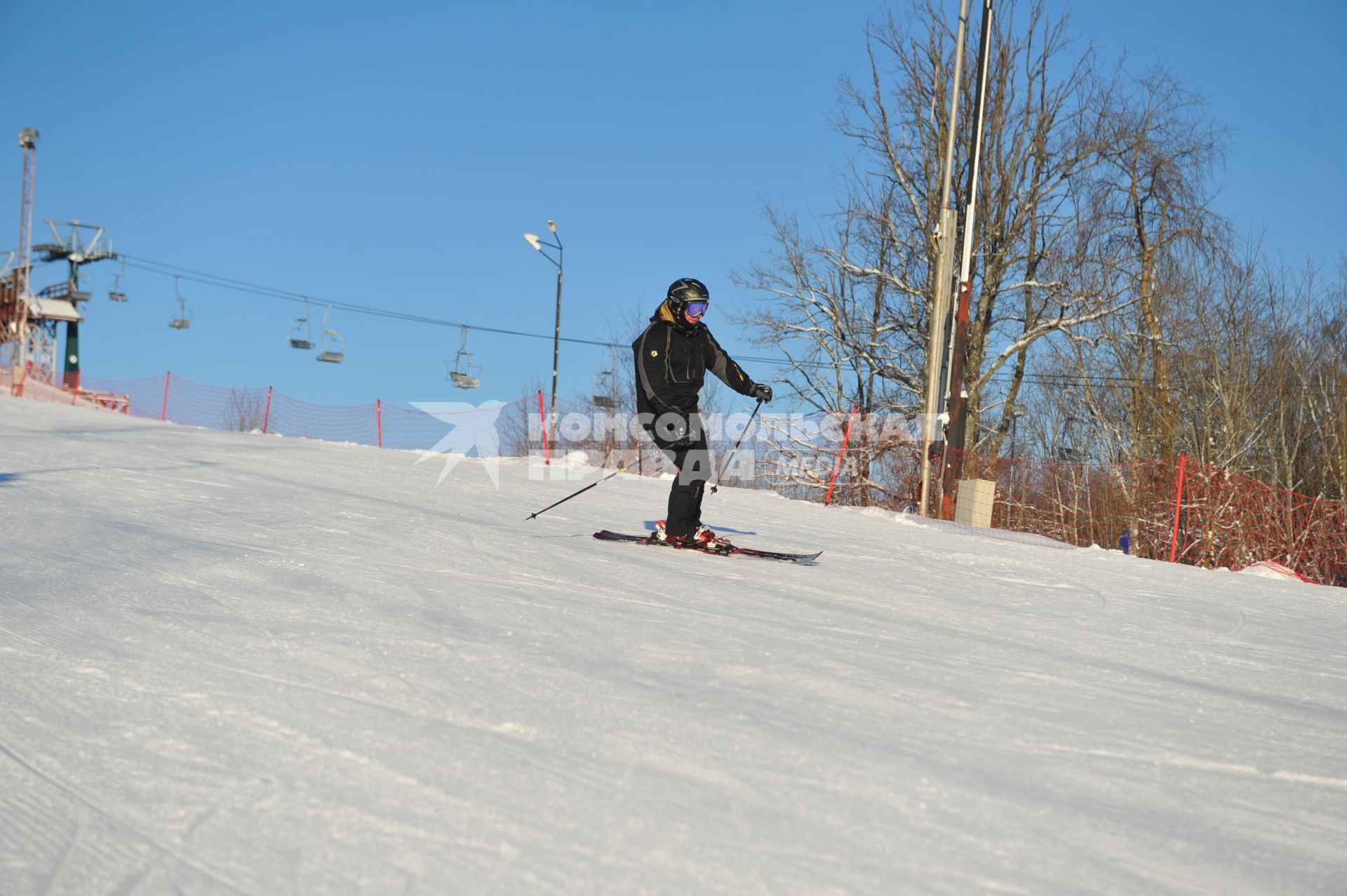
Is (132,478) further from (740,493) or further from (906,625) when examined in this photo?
(740,493)

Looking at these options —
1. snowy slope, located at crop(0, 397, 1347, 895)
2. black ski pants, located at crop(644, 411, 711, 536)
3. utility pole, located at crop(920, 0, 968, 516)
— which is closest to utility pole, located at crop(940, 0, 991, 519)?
utility pole, located at crop(920, 0, 968, 516)

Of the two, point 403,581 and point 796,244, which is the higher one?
point 796,244

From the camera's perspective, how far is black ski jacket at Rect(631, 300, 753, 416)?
660cm

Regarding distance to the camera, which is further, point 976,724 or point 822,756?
point 976,724

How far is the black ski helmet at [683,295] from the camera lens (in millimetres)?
6512

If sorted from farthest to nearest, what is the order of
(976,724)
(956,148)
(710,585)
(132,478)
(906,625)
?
(956,148) → (132,478) → (710,585) → (906,625) → (976,724)

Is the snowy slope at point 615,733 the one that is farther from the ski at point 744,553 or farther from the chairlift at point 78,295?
the chairlift at point 78,295

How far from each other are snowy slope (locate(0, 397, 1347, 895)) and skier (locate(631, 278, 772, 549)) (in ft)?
4.36

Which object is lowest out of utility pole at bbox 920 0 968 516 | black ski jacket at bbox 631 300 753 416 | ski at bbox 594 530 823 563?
ski at bbox 594 530 823 563

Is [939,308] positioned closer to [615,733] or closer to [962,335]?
[962,335]

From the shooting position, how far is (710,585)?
505 cm

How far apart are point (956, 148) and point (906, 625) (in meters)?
21.5

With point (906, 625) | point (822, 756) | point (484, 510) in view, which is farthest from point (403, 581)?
point (484, 510)

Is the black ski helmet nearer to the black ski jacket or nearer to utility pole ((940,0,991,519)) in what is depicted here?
the black ski jacket
